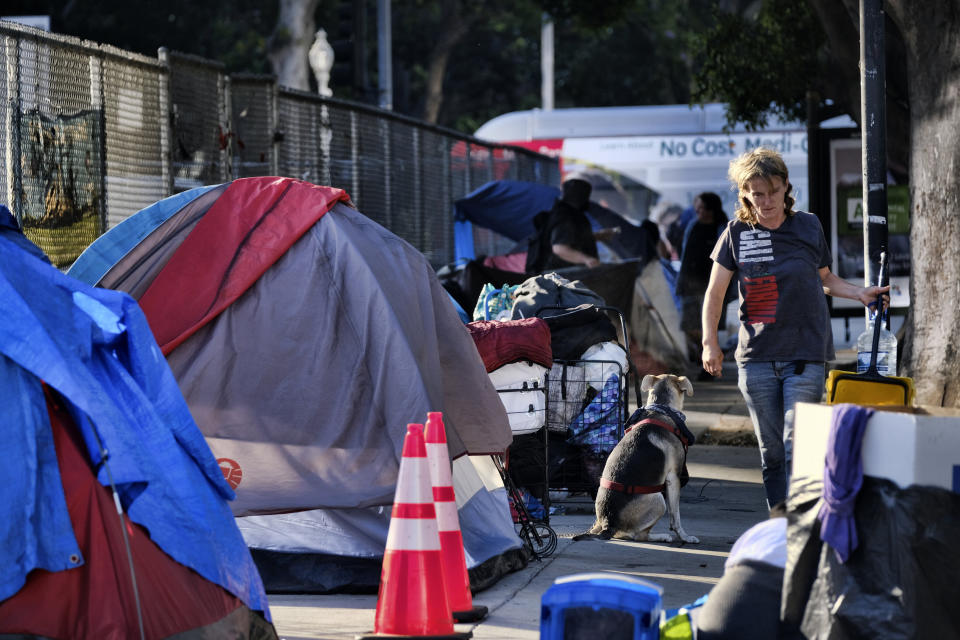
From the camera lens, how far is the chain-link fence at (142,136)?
7.46 m

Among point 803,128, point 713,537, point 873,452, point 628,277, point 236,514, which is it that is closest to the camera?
point 873,452

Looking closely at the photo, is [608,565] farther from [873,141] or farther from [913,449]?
[873,141]

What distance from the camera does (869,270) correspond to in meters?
7.78

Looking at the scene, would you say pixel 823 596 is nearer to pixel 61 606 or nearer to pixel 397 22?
pixel 61 606

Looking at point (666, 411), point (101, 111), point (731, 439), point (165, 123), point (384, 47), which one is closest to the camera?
point (666, 411)

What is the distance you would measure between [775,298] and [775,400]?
1.49ft

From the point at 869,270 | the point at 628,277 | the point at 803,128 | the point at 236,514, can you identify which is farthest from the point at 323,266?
the point at 803,128

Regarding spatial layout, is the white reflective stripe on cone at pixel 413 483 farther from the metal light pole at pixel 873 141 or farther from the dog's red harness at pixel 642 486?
the metal light pole at pixel 873 141

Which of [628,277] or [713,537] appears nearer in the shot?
[713,537]

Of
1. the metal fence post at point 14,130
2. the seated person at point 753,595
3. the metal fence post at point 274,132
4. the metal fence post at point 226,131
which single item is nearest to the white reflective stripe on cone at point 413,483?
the seated person at point 753,595

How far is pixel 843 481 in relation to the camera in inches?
157

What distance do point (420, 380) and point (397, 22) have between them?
3438cm

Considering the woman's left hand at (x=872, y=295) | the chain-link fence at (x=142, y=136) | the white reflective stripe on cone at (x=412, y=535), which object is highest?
the chain-link fence at (x=142, y=136)

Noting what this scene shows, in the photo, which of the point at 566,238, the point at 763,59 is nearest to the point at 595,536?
the point at 566,238
